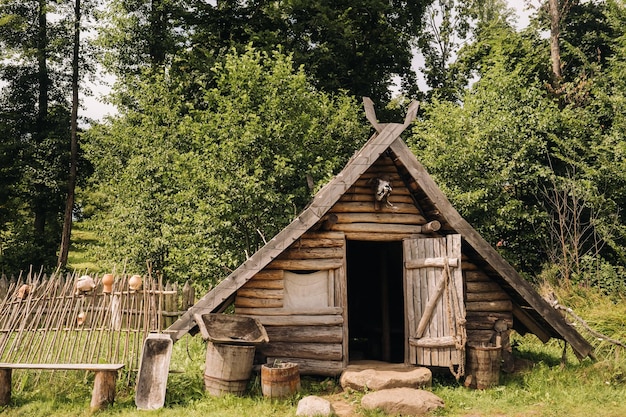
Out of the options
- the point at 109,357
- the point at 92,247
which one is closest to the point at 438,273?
the point at 109,357

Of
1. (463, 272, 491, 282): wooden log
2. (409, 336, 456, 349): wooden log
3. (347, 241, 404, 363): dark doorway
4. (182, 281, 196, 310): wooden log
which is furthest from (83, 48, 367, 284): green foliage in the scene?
(409, 336, 456, 349): wooden log

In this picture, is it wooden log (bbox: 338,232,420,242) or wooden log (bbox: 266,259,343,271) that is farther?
wooden log (bbox: 338,232,420,242)

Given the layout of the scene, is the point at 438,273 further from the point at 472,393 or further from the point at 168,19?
the point at 168,19

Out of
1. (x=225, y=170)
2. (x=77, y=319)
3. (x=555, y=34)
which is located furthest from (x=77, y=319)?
(x=555, y=34)

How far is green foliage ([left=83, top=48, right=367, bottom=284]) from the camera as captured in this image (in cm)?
1349

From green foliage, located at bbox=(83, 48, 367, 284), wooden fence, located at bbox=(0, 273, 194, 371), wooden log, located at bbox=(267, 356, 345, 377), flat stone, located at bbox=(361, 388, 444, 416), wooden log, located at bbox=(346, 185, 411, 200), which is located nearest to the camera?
flat stone, located at bbox=(361, 388, 444, 416)

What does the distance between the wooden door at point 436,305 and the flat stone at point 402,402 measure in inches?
35.2

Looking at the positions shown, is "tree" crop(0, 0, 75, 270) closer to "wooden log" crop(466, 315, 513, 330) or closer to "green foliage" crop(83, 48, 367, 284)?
"green foliage" crop(83, 48, 367, 284)

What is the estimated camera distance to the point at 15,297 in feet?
28.5

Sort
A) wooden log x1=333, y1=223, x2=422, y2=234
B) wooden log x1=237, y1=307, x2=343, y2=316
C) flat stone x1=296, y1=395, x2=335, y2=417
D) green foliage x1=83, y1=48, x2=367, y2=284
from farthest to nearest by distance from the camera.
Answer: green foliage x1=83, y1=48, x2=367, y2=284
wooden log x1=333, y1=223, x2=422, y2=234
wooden log x1=237, y1=307, x2=343, y2=316
flat stone x1=296, y1=395, x2=335, y2=417

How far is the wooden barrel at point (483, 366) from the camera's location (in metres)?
8.02

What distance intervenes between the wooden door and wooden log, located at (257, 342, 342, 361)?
1.30m

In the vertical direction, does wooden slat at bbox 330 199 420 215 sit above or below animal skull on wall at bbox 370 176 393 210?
below

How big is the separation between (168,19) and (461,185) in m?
15.6
